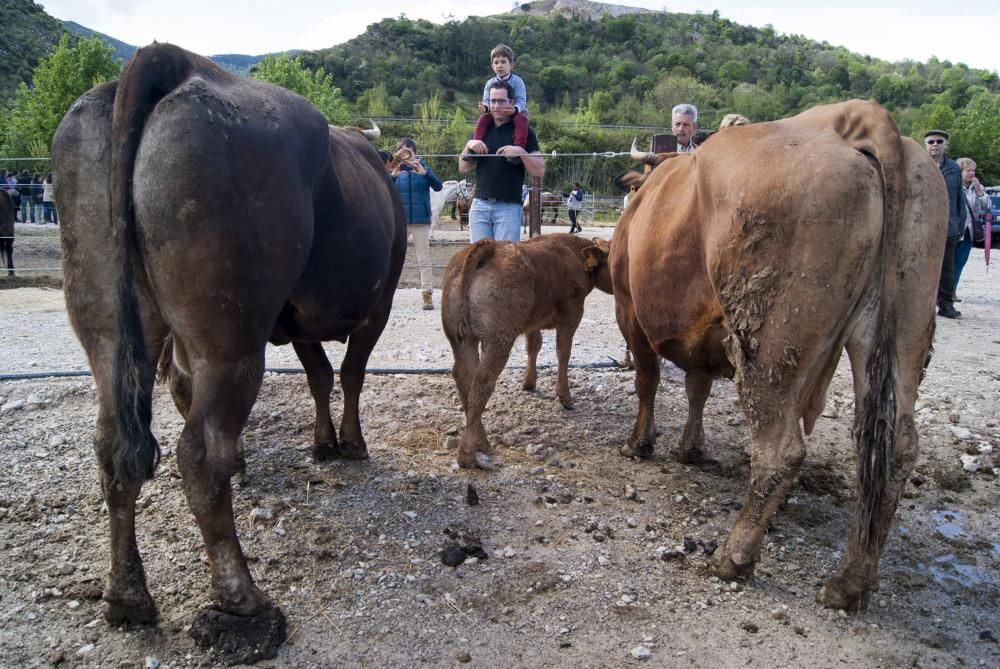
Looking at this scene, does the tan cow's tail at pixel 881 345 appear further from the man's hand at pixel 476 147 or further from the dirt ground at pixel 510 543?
the man's hand at pixel 476 147

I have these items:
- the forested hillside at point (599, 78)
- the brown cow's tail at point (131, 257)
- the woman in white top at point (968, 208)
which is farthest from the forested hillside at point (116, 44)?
the woman in white top at point (968, 208)

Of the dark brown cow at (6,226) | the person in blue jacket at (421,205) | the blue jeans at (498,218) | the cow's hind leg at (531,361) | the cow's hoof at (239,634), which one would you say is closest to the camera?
the cow's hoof at (239,634)

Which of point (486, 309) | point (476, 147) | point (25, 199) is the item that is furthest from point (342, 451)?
point (25, 199)

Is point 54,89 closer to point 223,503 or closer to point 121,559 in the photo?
point 121,559

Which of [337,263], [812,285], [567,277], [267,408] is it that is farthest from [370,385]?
[812,285]

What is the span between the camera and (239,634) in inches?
109

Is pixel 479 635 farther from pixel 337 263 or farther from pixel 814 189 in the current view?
pixel 814 189

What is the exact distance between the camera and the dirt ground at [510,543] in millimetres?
2865

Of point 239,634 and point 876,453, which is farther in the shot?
point 876,453

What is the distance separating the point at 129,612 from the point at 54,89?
35660 millimetres

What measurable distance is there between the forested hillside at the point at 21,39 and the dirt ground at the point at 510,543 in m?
55.2

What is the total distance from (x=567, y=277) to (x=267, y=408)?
2.60m

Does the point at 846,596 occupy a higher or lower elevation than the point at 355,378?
lower

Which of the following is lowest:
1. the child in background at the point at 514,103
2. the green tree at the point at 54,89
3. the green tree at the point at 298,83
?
the child in background at the point at 514,103
